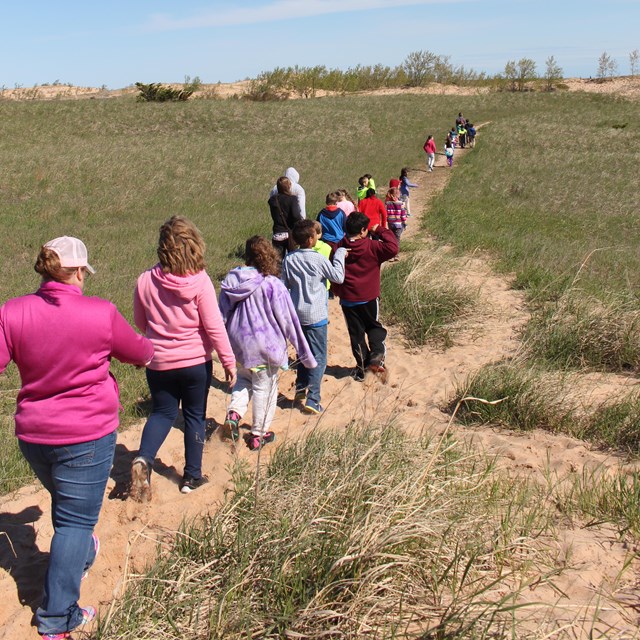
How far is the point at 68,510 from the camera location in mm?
3201

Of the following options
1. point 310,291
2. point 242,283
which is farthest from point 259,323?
point 310,291

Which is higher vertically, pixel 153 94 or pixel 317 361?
pixel 153 94

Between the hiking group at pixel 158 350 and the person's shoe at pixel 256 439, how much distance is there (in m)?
0.02

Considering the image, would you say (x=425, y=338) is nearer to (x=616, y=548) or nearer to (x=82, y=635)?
(x=616, y=548)

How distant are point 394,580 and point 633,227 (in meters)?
15.1

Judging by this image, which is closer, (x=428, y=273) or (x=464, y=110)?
(x=428, y=273)

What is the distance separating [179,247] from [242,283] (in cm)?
98

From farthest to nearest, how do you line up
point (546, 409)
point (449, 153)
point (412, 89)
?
point (412, 89)
point (449, 153)
point (546, 409)

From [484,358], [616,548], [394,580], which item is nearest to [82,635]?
[394,580]

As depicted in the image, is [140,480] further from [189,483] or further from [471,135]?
[471,135]

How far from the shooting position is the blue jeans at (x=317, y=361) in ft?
19.5

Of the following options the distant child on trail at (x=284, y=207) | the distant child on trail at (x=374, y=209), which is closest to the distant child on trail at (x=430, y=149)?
the distant child on trail at (x=374, y=209)

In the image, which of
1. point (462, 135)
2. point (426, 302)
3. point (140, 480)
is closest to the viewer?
point (140, 480)

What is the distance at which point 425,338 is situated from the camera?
25.9 feet
